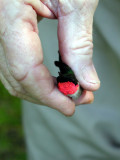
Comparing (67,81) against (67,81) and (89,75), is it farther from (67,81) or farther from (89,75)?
(89,75)

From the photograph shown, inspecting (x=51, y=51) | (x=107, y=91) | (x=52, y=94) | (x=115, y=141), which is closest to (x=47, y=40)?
(x=51, y=51)

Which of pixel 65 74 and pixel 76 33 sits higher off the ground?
pixel 76 33

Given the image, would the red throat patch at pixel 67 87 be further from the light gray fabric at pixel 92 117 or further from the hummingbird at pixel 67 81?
the light gray fabric at pixel 92 117

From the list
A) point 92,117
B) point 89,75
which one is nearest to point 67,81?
point 89,75

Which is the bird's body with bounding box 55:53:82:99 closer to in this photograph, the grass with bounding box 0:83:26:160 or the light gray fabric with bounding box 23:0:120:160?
the light gray fabric with bounding box 23:0:120:160

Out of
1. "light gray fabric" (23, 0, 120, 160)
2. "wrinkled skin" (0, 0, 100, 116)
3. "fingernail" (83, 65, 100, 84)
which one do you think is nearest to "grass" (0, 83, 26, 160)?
"light gray fabric" (23, 0, 120, 160)
